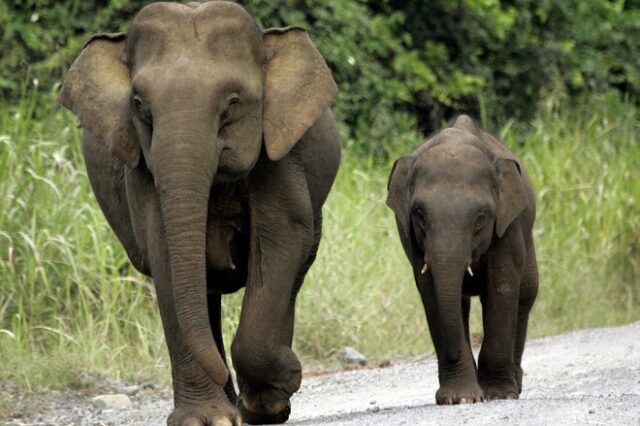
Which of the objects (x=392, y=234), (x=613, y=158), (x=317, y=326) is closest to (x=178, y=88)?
(x=317, y=326)

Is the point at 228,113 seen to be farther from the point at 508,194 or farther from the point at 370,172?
the point at 370,172

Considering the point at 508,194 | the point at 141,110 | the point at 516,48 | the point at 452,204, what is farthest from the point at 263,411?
the point at 516,48

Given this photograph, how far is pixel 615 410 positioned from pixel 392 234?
780 cm

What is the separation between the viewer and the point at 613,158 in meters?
17.6

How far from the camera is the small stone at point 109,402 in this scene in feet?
35.3

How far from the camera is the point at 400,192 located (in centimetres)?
944

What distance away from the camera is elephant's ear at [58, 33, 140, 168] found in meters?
7.68

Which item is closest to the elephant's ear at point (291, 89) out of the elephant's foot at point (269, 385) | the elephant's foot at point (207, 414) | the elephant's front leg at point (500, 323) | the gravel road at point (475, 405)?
the elephant's foot at point (269, 385)

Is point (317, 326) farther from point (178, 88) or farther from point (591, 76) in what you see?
point (591, 76)

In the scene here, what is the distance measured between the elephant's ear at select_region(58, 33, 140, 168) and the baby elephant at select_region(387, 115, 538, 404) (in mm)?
1969

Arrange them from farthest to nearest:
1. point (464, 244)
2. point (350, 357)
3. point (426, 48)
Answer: point (426, 48) < point (350, 357) < point (464, 244)

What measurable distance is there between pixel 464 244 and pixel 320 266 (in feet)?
15.9

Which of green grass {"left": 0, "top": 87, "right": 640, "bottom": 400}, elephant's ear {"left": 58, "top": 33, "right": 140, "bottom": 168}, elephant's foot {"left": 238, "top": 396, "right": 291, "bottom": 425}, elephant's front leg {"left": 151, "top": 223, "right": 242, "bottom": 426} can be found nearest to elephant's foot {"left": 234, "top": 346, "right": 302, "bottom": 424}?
elephant's foot {"left": 238, "top": 396, "right": 291, "bottom": 425}

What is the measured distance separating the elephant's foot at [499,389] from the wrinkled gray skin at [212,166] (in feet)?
4.90
